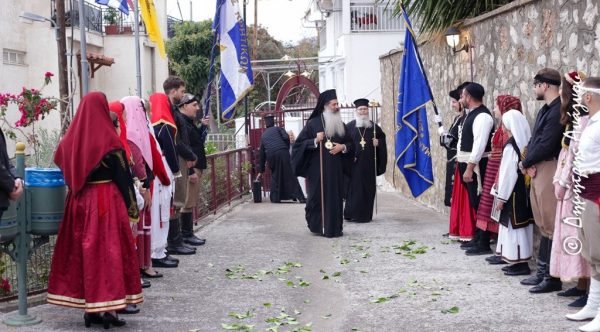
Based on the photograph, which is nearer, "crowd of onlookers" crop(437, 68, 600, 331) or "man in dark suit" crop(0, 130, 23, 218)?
"man in dark suit" crop(0, 130, 23, 218)

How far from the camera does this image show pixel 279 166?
16.8m

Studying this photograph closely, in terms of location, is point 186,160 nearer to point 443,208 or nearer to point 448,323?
point 448,323

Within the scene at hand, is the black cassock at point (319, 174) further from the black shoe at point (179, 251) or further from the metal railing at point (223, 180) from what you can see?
the black shoe at point (179, 251)

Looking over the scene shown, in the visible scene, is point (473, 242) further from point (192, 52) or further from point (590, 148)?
point (192, 52)

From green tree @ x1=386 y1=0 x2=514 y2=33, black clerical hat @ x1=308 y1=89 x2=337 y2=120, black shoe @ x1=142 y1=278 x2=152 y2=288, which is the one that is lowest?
black shoe @ x1=142 y1=278 x2=152 y2=288

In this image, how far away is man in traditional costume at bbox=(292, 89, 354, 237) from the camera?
11.5m

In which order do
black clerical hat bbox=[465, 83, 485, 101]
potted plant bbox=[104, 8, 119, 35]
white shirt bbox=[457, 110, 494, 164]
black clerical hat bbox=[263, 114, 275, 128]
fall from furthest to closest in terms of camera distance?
1. potted plant bbox=[104, 8, 119, 35]
2. black clerical hat bbox=[263, 114, 275, 128]
3. black clerical hat bbox=[465, 83, 485, 101]
4. white shirt bbox=[457, 110, 494, 164]

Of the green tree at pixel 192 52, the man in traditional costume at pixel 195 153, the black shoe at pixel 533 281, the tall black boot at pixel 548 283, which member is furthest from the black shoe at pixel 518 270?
the green tree at pixel 192 52

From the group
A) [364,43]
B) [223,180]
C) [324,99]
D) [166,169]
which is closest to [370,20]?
[364,43]

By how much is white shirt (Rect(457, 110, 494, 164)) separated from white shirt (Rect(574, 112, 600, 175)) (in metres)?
3.11

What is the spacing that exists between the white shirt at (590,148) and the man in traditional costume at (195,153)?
483cm

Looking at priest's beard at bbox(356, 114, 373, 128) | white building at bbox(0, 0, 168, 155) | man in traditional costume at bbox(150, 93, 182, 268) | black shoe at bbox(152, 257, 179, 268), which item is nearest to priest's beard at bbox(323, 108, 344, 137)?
priest's beard at bbox(356, 114, 373, 128)

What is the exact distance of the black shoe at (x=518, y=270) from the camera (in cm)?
834

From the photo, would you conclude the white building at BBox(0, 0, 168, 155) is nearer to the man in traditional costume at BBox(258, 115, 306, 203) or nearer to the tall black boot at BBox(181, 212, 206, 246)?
the man in traditional costume at BBox(258, 115, 306, 203)
